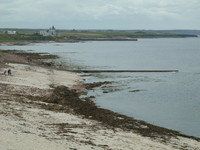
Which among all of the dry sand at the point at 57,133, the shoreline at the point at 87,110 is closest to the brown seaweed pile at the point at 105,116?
the shoreline at the point at 87,110

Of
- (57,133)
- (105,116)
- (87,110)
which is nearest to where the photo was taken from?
(57,133)

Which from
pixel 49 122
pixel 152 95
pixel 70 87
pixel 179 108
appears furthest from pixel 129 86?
pixel 49 122

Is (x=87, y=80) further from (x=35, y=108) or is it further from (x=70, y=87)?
(x=35, y=108)

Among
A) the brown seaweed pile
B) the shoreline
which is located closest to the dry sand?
the shoreline

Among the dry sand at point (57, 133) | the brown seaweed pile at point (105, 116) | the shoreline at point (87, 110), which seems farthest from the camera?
the brown seaweed pile at point (105, 116)

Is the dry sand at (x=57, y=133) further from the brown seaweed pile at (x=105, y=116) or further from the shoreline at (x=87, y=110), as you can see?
the brown seaweed pile at (x=105, y=116)

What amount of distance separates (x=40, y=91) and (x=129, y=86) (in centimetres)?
1498

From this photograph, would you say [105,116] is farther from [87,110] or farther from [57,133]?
[57,133]

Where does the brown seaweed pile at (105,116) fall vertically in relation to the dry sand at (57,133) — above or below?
below

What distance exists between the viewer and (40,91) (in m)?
35.4

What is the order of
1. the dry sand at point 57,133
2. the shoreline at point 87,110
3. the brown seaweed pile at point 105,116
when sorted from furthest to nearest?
1. the brown seaweed pile at point 105,116
2. the shoreline at point 87,110
3. the dry sand at point 57,133

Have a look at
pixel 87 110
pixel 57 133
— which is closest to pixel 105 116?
pixel 87 110

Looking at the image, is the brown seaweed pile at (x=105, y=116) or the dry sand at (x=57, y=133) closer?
the dry sand at (x=57, y=133)

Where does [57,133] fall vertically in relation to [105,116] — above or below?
above
